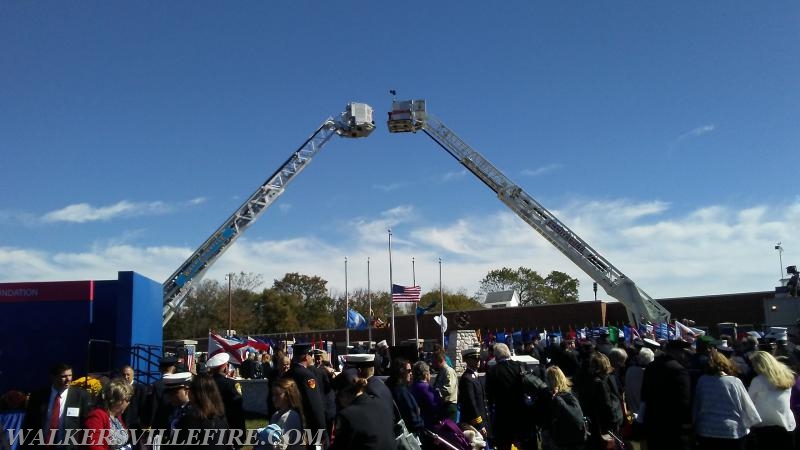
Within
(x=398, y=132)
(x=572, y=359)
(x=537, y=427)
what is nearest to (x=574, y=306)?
(x=398, y=132)

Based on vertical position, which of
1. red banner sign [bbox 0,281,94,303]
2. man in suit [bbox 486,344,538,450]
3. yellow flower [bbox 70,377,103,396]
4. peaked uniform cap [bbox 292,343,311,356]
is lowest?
man in suit [bbox 486,344,538,450]

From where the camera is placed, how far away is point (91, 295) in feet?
54.1

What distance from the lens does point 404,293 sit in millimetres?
30109

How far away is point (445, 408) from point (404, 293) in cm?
2241

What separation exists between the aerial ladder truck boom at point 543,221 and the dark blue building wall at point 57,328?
750 inches

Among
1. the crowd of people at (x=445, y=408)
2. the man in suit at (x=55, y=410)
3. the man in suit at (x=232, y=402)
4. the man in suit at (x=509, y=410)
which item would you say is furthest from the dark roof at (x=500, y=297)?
the man in suit at (x=55, y=410)

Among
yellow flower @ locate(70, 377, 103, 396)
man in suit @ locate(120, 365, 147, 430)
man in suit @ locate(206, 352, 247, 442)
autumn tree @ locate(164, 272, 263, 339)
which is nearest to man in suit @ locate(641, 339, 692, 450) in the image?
man in suit @ locate(206, 352, 247, 442)

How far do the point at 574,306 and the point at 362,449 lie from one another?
43.7 meters

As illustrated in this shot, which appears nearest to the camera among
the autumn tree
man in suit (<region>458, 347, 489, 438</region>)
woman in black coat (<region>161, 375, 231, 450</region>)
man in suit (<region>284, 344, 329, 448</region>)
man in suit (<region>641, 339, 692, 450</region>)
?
woman in black coat (<region>161, 375, 231, 450</region>)

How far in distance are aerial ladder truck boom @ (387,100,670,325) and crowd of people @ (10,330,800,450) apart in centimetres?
2155

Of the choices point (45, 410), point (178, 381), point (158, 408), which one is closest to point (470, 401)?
point (178, 381)

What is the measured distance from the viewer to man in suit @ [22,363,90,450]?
21.8 feet

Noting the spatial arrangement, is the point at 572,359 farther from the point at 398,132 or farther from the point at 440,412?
the point at 398,132

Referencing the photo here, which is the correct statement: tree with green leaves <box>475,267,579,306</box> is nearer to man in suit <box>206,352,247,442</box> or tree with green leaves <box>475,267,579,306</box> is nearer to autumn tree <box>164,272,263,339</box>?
autumn tree <box>164,272,263,339</box>
